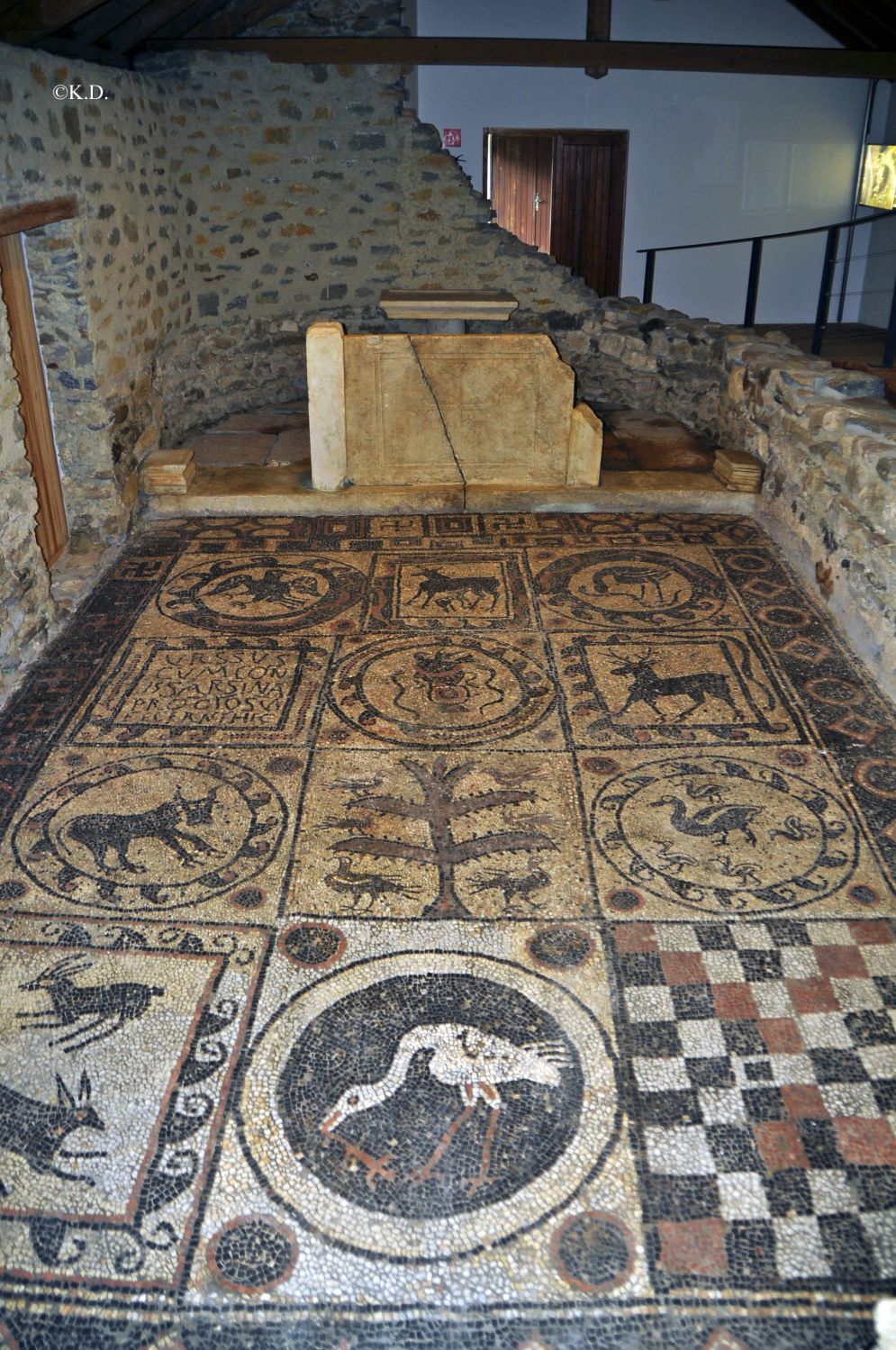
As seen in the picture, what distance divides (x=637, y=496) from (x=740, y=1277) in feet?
15.1

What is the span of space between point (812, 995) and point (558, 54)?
6799 mm

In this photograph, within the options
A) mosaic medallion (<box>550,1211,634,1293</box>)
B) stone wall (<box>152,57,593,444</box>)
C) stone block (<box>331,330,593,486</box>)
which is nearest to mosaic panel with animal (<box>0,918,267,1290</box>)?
mosaic medallion (<box>550,1211,634,1293</box>)

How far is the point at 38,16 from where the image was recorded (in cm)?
440

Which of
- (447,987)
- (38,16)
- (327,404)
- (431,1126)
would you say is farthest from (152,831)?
(38,16)

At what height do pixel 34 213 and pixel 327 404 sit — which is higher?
pixel 34 213

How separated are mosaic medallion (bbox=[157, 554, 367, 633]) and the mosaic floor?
8cm

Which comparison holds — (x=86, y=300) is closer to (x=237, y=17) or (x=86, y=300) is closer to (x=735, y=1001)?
(x=237, y=17)

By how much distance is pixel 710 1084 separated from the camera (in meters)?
2.54

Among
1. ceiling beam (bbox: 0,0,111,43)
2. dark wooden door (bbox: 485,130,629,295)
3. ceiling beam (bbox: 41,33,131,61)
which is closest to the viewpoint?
ceiling beam (bbox: 0,0,111,43)

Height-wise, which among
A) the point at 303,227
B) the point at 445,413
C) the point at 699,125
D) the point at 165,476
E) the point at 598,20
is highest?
the point at 598,20

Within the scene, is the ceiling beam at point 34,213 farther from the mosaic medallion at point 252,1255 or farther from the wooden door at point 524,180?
the wooden door at point 524,180

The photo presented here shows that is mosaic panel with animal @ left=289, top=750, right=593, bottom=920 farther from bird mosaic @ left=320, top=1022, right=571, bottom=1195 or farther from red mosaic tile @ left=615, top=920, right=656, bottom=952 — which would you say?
bird mosaic @ left=320, top=1022, right=571, bottom=1195

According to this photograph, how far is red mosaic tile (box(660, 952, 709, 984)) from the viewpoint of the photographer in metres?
2.83

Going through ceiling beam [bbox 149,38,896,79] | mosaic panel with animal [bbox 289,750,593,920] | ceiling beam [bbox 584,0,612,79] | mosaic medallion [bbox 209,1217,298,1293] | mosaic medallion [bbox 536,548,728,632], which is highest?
ceiling beam [bbox 584,0,612,79]
